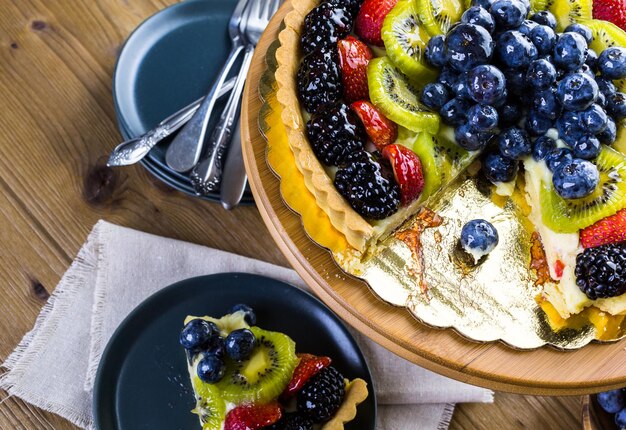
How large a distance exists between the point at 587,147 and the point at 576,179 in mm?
77

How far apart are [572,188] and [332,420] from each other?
2.66ft

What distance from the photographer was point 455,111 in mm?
1524

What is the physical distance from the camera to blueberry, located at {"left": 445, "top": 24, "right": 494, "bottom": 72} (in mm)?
1443

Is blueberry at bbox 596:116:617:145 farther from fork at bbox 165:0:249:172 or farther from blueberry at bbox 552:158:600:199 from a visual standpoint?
fork at bbox 165:0:249:172

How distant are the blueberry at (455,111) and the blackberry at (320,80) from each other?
24cm

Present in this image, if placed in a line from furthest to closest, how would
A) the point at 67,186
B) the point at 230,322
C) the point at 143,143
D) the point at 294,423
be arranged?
the point at 67,186 → the point at 143,143 → the point at 230,322 → the point at 294,423

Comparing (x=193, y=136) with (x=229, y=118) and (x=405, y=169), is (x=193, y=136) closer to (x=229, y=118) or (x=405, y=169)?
(x=229, y=118)

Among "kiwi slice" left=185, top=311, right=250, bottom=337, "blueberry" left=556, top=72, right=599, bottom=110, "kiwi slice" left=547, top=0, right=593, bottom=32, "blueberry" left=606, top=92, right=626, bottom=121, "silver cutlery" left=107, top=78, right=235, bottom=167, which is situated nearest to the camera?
"blueberry" left=556, top=72, right=599, bottom=110

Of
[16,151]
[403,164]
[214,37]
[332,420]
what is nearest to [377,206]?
[403,164]

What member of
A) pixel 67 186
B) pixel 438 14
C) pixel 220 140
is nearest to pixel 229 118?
pixel 220 140

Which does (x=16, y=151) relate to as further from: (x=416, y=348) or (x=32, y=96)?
(x=416, y=348)

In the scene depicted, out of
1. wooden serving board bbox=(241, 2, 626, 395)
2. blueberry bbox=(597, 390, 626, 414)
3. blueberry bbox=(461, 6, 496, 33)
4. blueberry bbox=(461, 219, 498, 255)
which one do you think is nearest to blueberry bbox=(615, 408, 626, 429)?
blueberry bbox=(597, 390, 626, 414)

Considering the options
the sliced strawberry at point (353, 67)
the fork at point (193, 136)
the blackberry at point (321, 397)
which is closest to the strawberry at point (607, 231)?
the sliced strawberry at point (353, 67)

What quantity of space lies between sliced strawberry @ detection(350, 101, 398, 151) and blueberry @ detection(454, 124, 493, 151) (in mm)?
149
